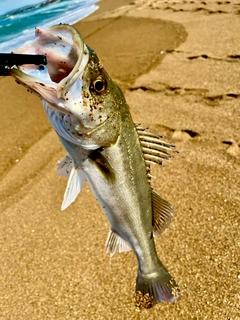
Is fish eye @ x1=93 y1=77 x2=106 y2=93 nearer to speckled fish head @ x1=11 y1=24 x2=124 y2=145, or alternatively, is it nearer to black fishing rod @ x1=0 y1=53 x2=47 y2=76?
speckled fish head @ x1=11 y1=24 x2=124 y2=145

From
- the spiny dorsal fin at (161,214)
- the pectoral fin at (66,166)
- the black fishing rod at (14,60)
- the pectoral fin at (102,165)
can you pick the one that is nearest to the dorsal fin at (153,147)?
the pectoral fin at (102,165)

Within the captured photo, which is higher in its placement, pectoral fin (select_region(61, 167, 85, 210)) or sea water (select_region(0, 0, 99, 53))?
pectoral fin (select_region(61, 167, 85, 210))

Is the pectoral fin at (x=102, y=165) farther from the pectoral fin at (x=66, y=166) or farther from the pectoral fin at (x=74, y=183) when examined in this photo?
the pectoral fin at (x=66, y=166)

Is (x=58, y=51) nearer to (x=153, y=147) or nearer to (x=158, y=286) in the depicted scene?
(x=153, y=147)

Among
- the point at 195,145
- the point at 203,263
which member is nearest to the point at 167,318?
the point at 203,263

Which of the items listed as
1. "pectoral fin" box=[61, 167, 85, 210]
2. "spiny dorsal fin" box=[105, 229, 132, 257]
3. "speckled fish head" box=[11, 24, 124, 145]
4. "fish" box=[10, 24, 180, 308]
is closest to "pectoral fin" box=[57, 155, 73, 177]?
"fish" box=[10, 24, 180, 308]

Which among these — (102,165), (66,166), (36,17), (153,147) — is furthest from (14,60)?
(36,17)
